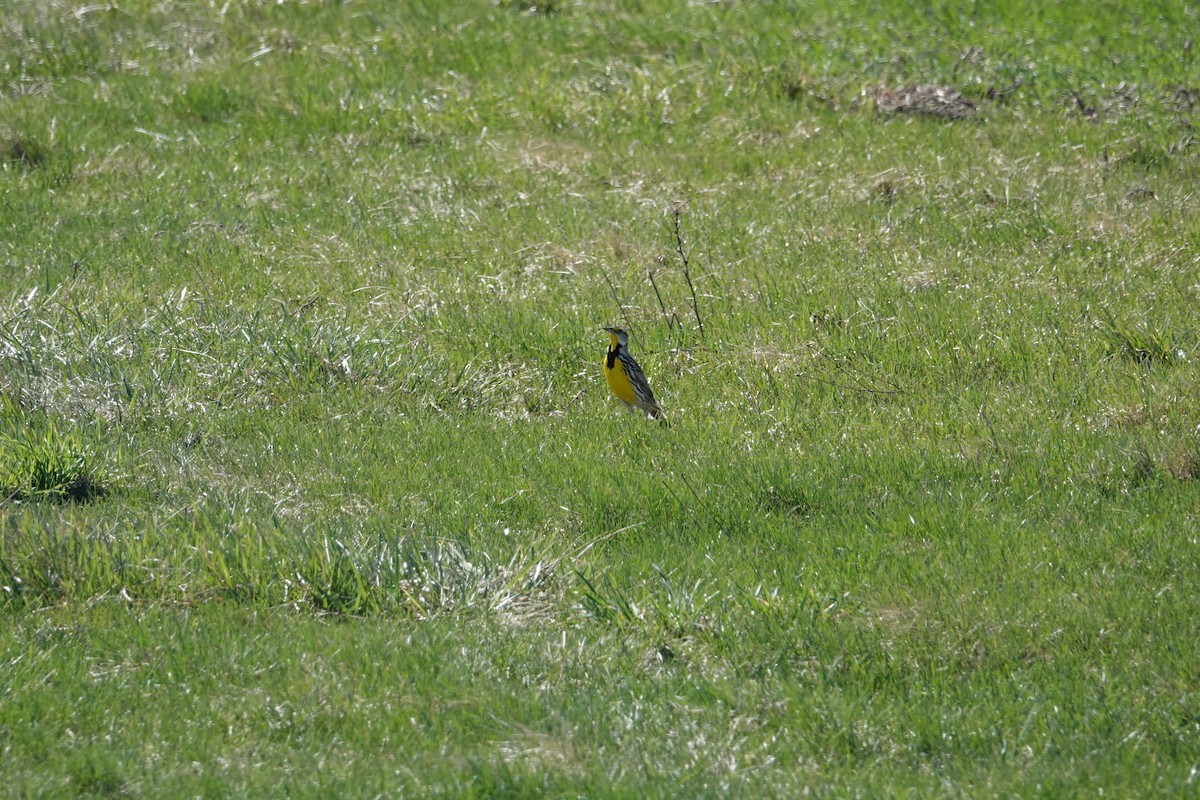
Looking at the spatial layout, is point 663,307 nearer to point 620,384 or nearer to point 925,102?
point 620,384

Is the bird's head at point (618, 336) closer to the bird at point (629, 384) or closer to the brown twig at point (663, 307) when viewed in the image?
the bird at point (629, 384)

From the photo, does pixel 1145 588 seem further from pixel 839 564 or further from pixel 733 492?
pixel 733 492

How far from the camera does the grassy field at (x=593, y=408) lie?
18.1 ft

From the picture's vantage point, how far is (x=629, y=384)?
9094mm

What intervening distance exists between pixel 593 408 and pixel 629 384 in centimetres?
27

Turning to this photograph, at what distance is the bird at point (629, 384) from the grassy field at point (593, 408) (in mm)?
228

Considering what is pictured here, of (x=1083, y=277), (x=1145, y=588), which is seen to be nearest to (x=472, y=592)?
(x=1145, y=588)

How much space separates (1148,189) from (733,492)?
21.3ft

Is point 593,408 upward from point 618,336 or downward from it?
downward

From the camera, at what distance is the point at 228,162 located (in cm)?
1354

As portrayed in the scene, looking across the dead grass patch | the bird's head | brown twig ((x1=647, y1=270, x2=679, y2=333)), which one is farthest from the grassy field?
the bird's head

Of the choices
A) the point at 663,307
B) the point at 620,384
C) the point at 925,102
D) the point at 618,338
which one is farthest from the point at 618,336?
the point at 925,102

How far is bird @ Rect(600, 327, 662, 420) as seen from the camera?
29.6ft

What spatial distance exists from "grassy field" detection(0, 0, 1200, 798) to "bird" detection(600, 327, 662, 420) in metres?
0.23
